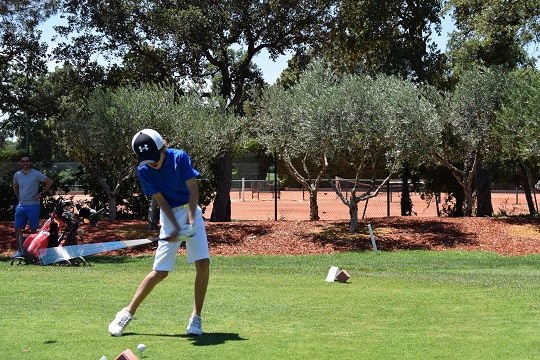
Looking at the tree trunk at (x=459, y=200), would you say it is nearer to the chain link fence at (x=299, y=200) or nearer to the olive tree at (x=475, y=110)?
the olive tree at (x=475, y=110)

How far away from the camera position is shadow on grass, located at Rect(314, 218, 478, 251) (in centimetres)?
1983

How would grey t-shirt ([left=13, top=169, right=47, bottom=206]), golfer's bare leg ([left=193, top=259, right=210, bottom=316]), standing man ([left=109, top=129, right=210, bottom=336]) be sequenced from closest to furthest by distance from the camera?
standing man ([left=109, top=129, right=210, bottom=336])
golfer's bare leg ([left=193, top=259, right=210, bottom=316])
grey t-shirt ([left=13, top=169, right=47, bottom=206])

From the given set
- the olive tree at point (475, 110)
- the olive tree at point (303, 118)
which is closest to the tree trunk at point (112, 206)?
the olive tree at point (303, 118)

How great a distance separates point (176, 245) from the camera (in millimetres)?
7477

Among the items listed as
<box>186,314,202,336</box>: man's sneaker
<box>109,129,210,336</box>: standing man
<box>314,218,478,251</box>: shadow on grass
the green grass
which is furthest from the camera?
<box>314,218,478,251</box>: shadow on grass

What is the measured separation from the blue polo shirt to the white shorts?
0.17m

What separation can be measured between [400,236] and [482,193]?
6417mm

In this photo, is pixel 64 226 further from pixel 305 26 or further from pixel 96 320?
pixel 305 26

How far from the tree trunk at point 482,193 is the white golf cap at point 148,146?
66.0ft

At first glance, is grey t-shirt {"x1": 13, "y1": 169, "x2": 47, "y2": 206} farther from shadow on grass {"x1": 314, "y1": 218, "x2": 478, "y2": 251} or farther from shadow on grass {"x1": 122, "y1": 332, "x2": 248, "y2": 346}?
shadow on grass {"x1": 122, "y1": 332, "x2": 248, "y2": 346}

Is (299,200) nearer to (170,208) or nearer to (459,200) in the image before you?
(459,200)

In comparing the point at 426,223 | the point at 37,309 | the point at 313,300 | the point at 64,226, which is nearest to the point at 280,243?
the point at 426,223

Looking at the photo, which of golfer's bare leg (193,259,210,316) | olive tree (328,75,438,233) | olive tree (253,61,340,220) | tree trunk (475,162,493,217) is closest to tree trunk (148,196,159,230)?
olive tree (253,61,340,220)

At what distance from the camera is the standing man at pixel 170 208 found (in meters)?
7.21
